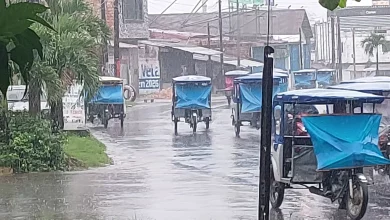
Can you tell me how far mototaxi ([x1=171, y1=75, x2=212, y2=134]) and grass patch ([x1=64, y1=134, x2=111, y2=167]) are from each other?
18.4 feet

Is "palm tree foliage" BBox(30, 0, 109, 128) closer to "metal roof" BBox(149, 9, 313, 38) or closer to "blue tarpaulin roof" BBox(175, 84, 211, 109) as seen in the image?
"blue tarpaulin roof" BBox(175, 84, 211, 109)

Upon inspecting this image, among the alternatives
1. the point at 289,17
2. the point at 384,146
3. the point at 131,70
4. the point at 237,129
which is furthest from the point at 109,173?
the point at 289,17

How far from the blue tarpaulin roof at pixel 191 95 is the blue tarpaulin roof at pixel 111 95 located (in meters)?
2.62

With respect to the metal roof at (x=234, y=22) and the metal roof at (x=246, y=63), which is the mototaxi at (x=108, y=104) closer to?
the metal roof at (x=246, y=63)

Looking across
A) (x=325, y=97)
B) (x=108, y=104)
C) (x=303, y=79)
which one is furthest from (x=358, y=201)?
(x=303, y=79)

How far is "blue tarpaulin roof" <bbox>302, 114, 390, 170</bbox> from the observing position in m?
9.68

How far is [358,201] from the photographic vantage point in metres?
9.66

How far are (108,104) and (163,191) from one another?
1495 cm

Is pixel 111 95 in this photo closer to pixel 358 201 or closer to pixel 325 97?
pixel 325 97

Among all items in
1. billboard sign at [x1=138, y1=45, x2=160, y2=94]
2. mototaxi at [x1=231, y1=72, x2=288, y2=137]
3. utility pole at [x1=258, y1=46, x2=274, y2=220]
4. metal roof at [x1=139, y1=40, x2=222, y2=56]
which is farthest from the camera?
metal roof at [x1=139, y1=40, x2=222, y2=56]

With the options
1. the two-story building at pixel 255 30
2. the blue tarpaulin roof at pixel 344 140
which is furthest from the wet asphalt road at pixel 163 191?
the two-story building at pixel 255 30

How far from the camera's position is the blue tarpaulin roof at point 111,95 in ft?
87.5

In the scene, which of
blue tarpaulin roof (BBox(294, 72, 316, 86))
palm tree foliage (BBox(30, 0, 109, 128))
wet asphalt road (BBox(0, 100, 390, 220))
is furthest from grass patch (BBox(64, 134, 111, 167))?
blue tarpaulin roof (BBox(294, 72, 316, 86))

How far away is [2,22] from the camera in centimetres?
134
